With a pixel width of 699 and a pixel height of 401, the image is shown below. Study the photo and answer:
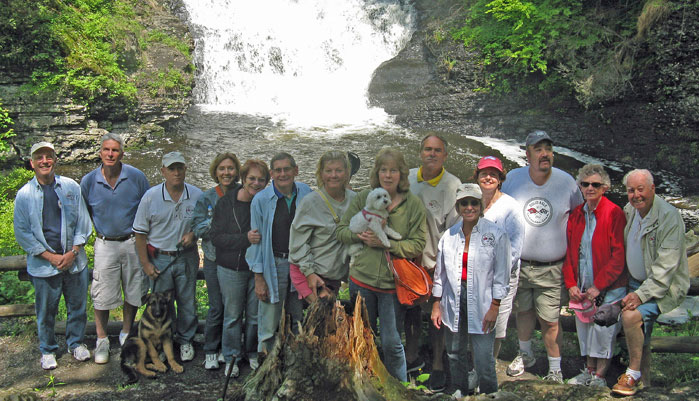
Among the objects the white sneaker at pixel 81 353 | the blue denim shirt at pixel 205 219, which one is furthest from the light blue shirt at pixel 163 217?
the white sneaker at pixel 81 353

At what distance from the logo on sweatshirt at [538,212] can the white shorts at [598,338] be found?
906 millimetres

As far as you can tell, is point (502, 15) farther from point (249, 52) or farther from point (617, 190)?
point (249, 52)

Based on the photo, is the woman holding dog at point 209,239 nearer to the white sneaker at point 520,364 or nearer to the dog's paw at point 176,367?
the dog's paw at point 176,367

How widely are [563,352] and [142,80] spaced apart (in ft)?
50.0

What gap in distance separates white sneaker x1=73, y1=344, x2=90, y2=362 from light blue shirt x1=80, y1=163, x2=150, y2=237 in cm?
114

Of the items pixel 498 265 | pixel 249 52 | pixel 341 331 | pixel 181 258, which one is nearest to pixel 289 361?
pixel 341 331

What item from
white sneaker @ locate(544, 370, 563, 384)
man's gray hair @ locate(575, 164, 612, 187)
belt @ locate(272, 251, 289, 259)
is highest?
man's gray hair @ locate(575, 164, 612, 187)

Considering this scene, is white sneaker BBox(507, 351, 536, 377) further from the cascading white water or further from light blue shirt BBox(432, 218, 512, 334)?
the cascading white water

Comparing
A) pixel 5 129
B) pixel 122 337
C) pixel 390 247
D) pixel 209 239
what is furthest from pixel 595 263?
pixel 5 129

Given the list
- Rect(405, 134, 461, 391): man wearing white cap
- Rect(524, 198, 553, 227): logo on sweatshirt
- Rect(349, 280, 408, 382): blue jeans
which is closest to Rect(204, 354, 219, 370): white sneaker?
Rect(349, 280, 408, 382): blue jeans

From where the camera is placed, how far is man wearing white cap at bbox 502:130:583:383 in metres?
4.46

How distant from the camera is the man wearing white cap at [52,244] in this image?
16.0ft

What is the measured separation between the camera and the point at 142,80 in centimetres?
1648

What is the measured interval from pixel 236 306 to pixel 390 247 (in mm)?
1717
